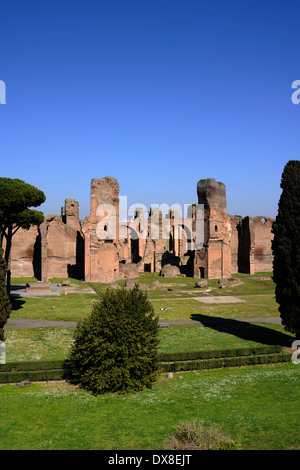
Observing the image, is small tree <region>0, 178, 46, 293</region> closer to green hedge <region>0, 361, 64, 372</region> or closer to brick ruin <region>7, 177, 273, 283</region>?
green hedge <region>0, 361, 64, 372</region>

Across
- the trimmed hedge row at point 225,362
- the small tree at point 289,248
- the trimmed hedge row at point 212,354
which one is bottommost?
the trimmed hedge row at point 225,362

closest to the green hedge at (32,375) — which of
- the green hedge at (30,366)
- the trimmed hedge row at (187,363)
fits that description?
the trimmed hedge row at (187,363)

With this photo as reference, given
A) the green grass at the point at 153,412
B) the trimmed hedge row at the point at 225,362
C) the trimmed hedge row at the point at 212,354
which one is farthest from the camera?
the trimmed hedge row at the point at 212,354

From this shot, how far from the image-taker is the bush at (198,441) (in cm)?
1106

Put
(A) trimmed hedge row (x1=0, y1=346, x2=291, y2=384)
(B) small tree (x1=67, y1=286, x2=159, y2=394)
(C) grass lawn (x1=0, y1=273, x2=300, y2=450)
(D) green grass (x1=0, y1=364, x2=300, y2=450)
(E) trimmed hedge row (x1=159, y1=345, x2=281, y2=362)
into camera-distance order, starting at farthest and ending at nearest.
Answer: (E) trimmed hedge row (x1=159, y1=345, x2=281, y2=362), (A) trimmed hedge row (x1=0, y1=346, x2=291, y2=384), (B) small tree (x1=67, y1=286, x2=159, y2=394), (C) grass lawn (x1=0, y1=273, x2=300, y2=450), (D) green grass (x1=0, y1=364, x2=300, y2=450)

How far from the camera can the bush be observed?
11.1 metres

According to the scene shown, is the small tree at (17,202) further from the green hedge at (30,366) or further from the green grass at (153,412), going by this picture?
the green grass at (153,412)

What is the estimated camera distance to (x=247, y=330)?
27625 mm

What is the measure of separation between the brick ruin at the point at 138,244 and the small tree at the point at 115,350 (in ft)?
108

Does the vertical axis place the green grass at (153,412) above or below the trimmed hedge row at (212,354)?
below

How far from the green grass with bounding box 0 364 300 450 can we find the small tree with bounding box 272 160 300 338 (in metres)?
5.06

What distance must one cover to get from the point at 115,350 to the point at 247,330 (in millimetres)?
13583

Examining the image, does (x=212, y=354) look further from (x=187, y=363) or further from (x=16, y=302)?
(x=16, y=302)

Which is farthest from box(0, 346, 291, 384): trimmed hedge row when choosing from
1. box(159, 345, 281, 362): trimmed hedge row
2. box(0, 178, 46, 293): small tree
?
box(0, 178, 46, 293): small tree
